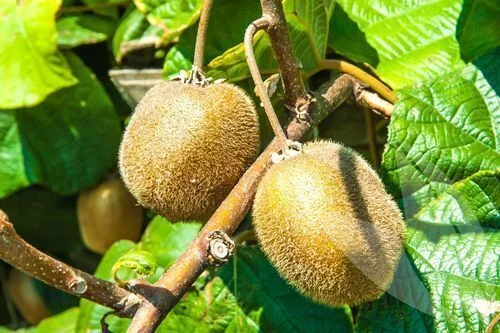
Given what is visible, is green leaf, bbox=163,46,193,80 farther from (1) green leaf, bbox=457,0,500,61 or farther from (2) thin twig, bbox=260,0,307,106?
(1) green leaf, bbox=457,0,500,61

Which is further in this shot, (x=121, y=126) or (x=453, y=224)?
(x=121, y=126)

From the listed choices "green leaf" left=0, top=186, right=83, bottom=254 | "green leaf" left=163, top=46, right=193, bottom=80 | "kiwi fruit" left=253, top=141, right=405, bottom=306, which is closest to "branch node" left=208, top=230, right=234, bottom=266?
"kiwi fruit" left=253, top=141, right=405, bottom=306

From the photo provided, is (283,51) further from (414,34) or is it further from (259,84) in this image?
(414,34)

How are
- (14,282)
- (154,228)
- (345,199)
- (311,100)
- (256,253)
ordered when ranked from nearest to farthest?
(345,199), (311,100), (256,253), (154,228), (14,282)

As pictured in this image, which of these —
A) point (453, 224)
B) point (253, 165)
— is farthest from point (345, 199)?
point (453, 224)

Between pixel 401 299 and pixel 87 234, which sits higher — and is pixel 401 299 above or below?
above

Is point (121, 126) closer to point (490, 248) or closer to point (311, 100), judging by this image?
point (311, 100)

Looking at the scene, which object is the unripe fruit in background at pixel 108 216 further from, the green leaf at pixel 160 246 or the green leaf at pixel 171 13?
the green leaf at pixel 171 13
